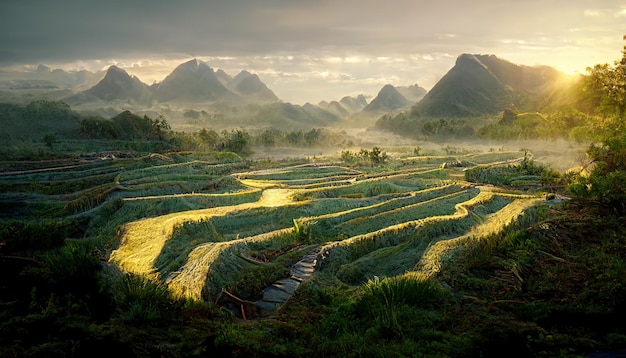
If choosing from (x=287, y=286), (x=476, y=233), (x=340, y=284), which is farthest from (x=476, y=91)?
(x=287, y=286)

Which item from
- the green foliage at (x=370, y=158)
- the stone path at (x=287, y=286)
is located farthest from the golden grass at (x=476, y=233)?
the green foliage at (x=370, y=158)

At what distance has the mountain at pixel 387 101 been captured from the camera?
610 ft

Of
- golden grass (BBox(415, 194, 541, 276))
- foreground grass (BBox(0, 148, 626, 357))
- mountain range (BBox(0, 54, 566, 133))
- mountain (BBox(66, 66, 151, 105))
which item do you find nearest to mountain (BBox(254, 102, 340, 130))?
mountain range (BBox(0, 54, 566, 133))

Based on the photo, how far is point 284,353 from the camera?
621 cm

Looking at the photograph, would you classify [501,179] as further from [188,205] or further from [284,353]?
[284,353]

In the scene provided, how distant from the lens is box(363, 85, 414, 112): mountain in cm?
18588

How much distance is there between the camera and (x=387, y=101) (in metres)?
191

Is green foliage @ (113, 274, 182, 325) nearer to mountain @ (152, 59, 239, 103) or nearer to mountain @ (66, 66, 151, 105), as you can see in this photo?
mountain @ (66, 66, 151, 105)

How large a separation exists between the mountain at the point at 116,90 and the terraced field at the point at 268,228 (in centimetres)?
15832

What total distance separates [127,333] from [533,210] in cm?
1264

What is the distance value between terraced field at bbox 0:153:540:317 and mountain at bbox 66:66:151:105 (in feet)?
519

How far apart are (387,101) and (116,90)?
357ft

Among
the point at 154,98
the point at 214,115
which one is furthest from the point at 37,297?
the point at 154,98

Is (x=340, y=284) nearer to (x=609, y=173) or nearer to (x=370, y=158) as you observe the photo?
(x=609, y=173)
